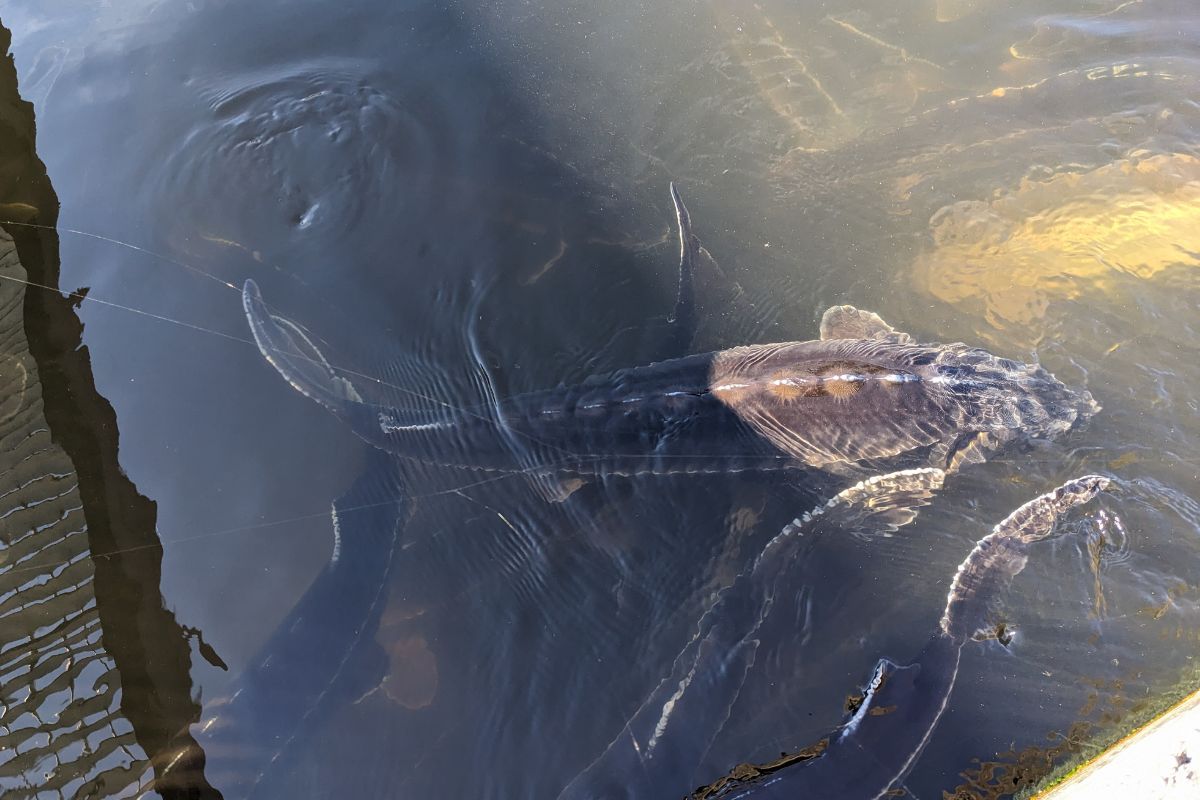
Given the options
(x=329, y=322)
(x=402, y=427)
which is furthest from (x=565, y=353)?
(x=329, y=322)

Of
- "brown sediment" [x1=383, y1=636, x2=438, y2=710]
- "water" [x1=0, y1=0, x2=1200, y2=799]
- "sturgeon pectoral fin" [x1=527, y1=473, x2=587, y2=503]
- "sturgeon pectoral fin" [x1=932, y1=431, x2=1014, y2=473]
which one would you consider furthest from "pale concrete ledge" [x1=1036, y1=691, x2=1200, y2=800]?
"brown sediment" [x1=383, y1=636, x2=438, y2=710]

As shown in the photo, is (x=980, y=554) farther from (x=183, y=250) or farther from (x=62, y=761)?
(x=183, y=250)

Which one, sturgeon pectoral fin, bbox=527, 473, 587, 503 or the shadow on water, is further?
sturgeon pectoral fin, bbox=527, 473, 587, 503

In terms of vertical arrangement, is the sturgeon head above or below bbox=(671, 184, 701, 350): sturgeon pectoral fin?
below

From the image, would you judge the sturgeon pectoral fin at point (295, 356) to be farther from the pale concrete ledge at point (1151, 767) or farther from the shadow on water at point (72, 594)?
the pale concrete ledge at point (1151, 767)

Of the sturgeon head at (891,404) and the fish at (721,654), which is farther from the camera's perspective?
the sturgeon head at (891,404)

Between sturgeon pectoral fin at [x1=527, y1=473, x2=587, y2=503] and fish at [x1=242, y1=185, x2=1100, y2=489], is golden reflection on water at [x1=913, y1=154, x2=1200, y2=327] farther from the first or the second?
sturgeon pectoral fin at [x1=527, y1=473, x2=587, y2=503]

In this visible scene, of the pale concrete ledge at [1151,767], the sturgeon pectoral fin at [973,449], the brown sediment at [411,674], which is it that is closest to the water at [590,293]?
the brown sediment at [411,674]
